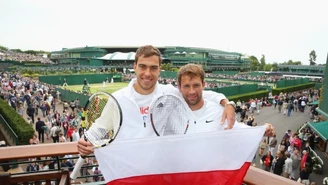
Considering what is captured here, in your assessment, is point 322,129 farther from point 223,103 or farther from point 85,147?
point 85,147

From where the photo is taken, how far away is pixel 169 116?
2.05 meters

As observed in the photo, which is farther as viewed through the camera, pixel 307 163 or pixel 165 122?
pixel 307 163

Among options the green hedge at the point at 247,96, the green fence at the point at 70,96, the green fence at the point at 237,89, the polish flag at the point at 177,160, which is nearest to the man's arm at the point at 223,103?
the polish flag at the point at 177,160

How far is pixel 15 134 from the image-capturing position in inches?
474

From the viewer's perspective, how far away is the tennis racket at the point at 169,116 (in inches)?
78.7

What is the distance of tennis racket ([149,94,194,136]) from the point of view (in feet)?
6.56

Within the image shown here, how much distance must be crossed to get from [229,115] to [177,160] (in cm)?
57

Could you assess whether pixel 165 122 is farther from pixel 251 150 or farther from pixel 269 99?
pixel 269 99

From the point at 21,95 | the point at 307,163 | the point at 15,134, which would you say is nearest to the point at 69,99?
the point at 21,95

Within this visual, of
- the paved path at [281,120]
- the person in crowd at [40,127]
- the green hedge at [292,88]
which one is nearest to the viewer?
the person in crowd at [40,127]

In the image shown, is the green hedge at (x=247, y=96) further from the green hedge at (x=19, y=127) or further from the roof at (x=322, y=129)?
the green hedge at (x=19, y=127)

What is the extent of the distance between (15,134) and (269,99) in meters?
25.6

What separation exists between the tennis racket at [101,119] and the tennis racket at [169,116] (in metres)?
0.29

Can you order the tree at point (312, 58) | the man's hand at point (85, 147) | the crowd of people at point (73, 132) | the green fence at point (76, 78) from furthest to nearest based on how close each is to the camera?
the tree at point (312, 58) → the green fence at point (76, 78) → the crowd of people at point (73, 132) → the man's hand at point (85, 147)
